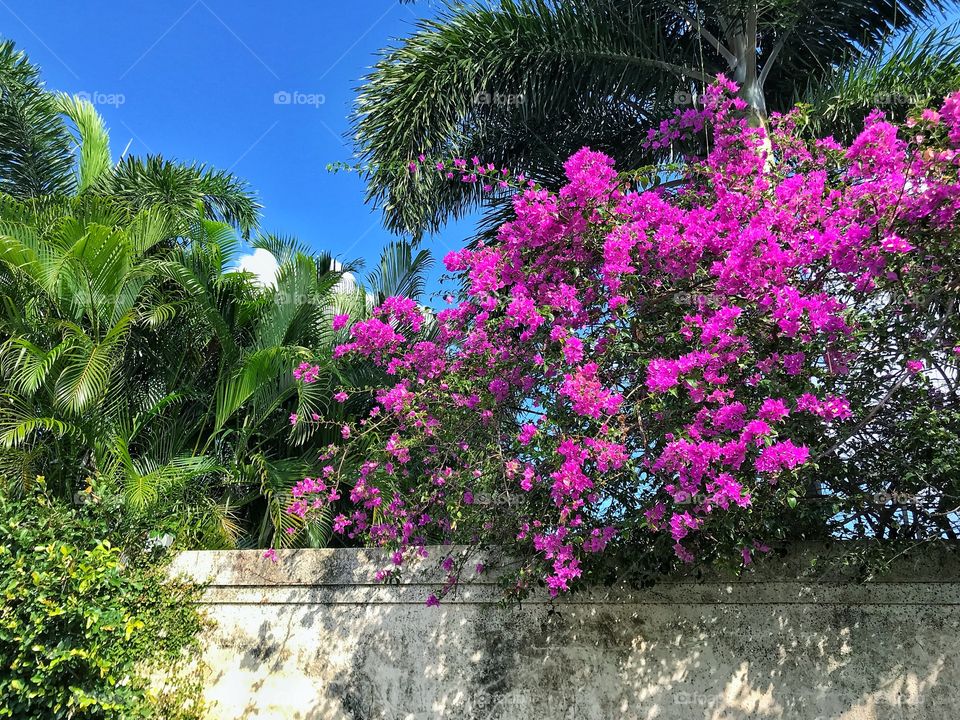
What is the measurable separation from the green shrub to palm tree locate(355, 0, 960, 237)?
4.67 m

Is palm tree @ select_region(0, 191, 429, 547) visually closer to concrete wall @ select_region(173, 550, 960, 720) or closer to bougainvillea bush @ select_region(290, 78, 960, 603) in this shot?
concrete wall @ select_region(173, 550, 960, 720)

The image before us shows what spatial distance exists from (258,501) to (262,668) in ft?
8.52

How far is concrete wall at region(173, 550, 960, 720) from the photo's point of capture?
150 inches

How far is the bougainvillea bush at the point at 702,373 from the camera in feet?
11.6

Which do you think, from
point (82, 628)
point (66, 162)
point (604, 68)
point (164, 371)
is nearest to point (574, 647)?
point (82, 628)

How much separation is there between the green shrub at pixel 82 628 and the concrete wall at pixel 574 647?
0.84 ft

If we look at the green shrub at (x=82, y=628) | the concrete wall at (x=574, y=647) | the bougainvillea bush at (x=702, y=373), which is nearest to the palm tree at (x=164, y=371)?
the green shrub at (x=82, y=628)

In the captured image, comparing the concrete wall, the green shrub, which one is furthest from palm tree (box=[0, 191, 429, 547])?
the concrete wall

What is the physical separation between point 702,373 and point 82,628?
12.9ft

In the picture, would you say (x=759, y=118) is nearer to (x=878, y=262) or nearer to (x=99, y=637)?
(x=878, y=262)

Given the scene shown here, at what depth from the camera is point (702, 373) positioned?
140 inches

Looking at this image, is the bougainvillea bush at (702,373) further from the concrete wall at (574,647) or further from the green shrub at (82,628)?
the green shrub at (82,628)

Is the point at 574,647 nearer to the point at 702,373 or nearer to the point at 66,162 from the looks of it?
the point at 702,373

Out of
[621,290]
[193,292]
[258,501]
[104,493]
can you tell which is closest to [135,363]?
[193,292]
